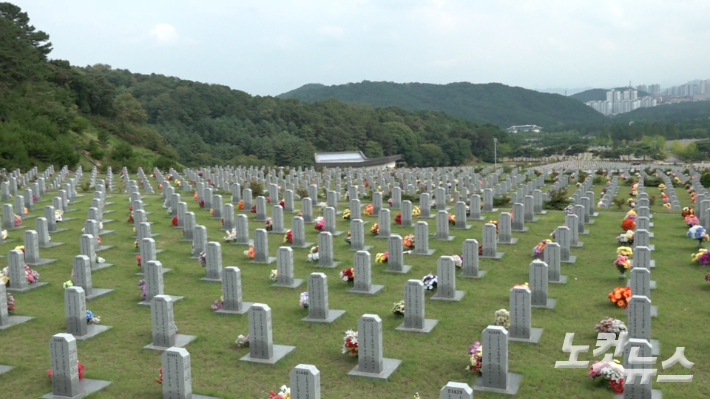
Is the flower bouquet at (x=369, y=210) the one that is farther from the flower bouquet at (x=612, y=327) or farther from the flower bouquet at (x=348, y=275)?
the flower bouquet at (x=612, y=327)

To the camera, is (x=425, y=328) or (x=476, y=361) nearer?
(x=476, y=361)

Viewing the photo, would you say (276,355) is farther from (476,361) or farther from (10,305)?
(10,305)

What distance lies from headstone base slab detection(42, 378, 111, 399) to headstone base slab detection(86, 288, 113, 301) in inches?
142

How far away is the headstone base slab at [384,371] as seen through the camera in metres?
7.48

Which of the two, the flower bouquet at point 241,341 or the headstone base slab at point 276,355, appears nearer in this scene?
the headstone base slab at point 276,355

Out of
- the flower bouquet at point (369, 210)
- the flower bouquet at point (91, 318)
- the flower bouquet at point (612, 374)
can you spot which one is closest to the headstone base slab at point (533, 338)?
A: the flower bouquet at point (612, 374)

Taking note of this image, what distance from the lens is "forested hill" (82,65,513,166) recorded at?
69250 mm

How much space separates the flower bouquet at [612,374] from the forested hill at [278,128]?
58657 mm

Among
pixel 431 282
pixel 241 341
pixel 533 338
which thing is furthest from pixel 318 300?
pixel 533 338

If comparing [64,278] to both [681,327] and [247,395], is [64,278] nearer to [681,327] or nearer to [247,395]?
[247,395]

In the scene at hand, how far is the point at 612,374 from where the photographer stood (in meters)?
6.81

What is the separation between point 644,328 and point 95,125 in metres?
52.7

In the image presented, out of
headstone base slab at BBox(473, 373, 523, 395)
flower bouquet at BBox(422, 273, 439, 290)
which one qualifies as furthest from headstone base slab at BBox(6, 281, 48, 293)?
headstone base slab at BBox(473, 373, 523, 395)

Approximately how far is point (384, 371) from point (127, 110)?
59.1m
